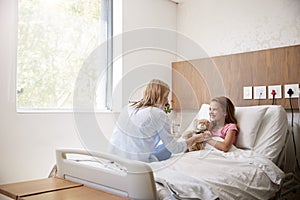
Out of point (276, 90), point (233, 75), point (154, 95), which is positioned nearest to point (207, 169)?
point (154, 95)

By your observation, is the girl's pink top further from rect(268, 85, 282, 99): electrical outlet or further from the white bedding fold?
rect(268, 85, 282, 99): electrical outlet

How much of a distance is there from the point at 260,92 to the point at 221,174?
1171mm

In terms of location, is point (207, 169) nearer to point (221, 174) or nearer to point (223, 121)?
point (221, 174)

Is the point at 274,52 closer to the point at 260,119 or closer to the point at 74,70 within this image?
the point at 260,119

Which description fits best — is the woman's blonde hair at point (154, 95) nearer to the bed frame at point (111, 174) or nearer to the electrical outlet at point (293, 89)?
the bed frame at point (111, 174)

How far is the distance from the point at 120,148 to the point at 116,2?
1617 mm

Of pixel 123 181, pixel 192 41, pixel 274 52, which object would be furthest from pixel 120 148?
pixel 192 41

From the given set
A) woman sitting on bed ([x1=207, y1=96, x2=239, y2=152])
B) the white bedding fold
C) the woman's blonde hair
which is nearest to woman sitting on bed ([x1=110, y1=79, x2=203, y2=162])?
the woman's blonde hair

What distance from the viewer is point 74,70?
271cm

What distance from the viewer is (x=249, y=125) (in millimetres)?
2324

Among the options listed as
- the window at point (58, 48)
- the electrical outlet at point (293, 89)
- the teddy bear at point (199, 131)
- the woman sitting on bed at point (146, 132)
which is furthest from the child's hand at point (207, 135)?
the window at point (58, 48)

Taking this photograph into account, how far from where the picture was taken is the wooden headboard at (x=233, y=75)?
2.47 meters

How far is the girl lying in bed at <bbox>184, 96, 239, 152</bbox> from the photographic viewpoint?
228 cm

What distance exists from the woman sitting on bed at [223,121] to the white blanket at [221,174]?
0.49 feet
